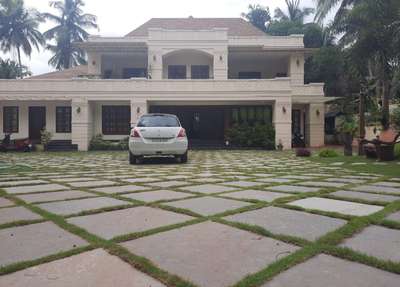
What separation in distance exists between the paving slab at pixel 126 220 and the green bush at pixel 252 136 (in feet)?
48.3

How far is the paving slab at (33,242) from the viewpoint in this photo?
209cm

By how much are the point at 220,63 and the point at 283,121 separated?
18.9 feet

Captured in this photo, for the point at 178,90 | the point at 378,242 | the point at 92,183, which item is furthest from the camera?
the point at 178,90

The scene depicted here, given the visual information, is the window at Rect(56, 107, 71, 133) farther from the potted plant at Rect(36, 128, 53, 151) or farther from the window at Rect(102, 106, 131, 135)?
the window at Rect(102, 106, 131, 135)

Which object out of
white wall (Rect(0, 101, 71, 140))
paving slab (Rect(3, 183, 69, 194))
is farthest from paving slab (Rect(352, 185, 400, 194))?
white wall (Rect(0, 101, 71, 140))

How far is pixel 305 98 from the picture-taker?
65.4 feet

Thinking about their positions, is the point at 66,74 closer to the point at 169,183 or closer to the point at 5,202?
the point at 169,183

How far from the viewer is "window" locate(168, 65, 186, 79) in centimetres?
2200

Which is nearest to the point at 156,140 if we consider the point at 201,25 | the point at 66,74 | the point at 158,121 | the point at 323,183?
the point at 158,121

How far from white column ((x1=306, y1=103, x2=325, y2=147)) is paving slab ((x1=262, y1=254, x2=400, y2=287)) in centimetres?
1905

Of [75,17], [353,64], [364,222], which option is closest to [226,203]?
[364,222]

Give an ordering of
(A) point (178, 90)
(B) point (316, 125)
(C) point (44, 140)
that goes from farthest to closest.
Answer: (B) point (316, 125)
(C) point (44, 140)
(A) point (178, 90)

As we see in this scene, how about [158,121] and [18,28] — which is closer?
[158,121]

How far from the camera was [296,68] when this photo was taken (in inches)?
845
